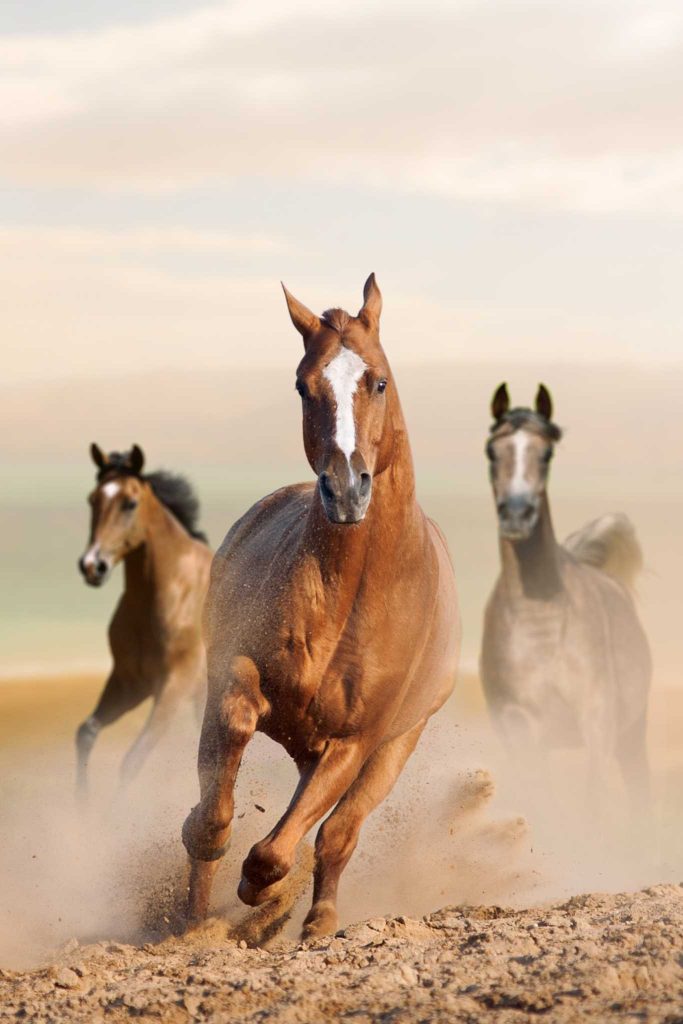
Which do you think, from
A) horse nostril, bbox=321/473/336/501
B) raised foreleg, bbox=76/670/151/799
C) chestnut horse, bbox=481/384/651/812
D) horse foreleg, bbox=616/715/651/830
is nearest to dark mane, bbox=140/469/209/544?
raised foreleg, bbox=76/670/151/799

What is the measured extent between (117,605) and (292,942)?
809 cm

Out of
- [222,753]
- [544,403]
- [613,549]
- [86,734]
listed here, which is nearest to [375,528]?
[222,753]

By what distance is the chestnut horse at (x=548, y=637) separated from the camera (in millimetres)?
13594

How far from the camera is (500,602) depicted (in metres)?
14.3

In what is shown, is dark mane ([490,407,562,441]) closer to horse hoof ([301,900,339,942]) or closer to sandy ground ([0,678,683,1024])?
sandy ground ([0,678,683,1024])

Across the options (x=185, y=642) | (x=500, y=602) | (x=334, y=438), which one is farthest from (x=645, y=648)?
(x=334, y=438)

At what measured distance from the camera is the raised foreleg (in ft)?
47.0

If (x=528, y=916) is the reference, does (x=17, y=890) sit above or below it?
below

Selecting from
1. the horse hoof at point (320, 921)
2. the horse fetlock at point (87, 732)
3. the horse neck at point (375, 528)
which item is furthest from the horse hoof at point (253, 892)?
the horse fetlock at point (87, 732)

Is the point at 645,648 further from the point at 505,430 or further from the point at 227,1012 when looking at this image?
the point at 227,1012

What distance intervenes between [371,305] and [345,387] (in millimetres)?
629

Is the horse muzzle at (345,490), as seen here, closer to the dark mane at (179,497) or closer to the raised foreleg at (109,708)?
the raised foreleg at (109,708)

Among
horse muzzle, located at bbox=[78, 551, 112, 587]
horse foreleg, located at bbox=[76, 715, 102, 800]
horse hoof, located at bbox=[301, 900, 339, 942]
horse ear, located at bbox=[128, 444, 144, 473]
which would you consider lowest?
horse foreleg, located at bbox=[76, 715, 102, 800]

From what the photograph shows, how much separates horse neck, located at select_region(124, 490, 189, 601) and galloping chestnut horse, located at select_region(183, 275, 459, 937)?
789 centimetres
